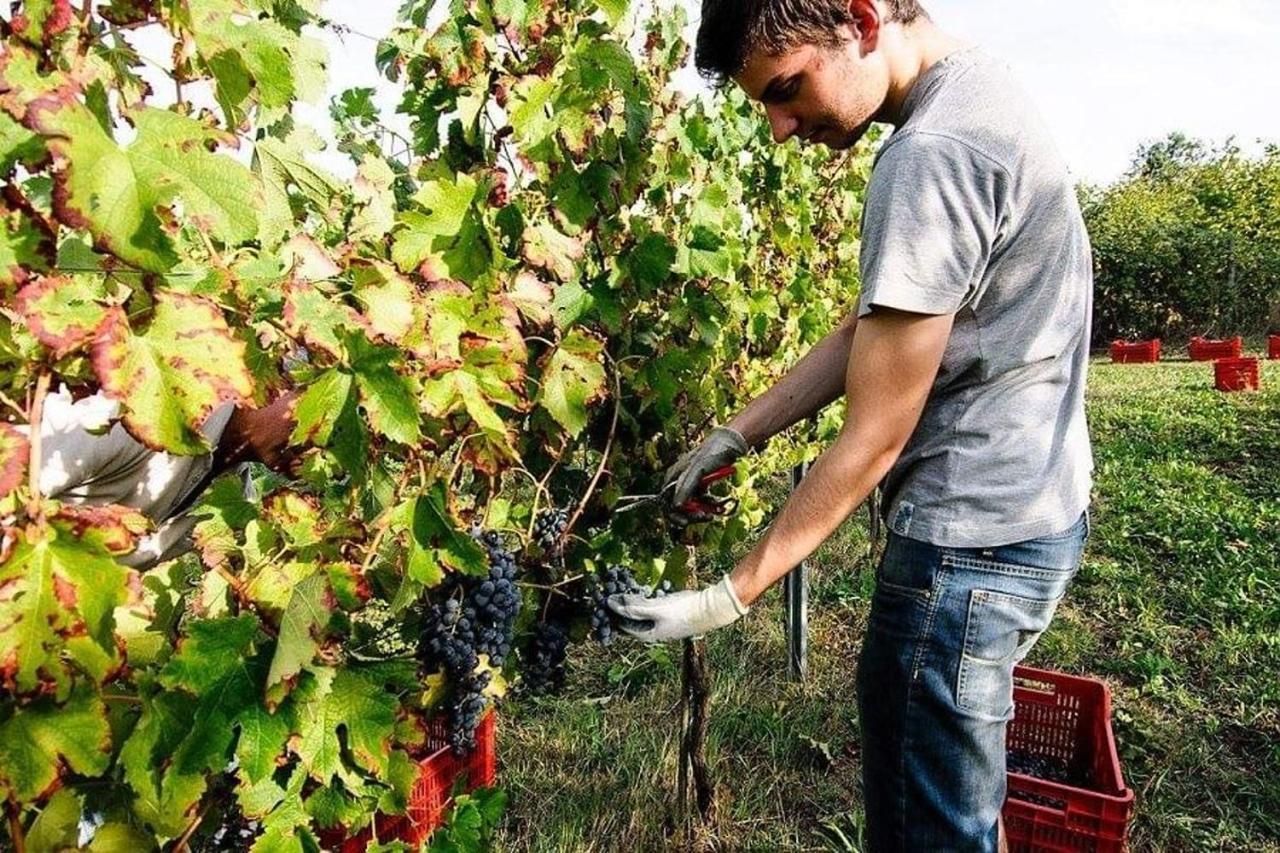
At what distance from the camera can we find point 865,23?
5.47 feet

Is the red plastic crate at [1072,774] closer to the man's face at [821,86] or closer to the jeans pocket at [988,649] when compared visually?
the jeans pocket at [988,649]

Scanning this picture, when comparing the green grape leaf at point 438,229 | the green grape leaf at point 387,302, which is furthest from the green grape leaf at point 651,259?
the green grape leaf at point 387,302

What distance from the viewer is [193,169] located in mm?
996

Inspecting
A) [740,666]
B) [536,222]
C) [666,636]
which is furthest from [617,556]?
[740,666]

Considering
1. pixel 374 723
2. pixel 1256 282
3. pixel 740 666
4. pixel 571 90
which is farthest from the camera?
pixel 1256 282

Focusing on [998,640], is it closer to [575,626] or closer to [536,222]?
[575,626]

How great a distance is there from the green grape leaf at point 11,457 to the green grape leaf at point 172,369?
9 cm

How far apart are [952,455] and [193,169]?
4.43 feet

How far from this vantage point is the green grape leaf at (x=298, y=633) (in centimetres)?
130

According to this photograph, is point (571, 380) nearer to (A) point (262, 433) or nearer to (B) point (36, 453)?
(A) point (262, 433)

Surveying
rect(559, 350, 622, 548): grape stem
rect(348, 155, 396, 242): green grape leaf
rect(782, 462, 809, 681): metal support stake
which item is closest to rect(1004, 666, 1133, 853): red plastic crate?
rect(782, 462, 809, 681): metal support stake

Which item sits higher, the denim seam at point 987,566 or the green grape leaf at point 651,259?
the green grape leaf at point 651,259

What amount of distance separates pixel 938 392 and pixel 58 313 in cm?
143

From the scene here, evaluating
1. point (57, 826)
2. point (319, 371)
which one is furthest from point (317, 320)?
point (57, 826)
